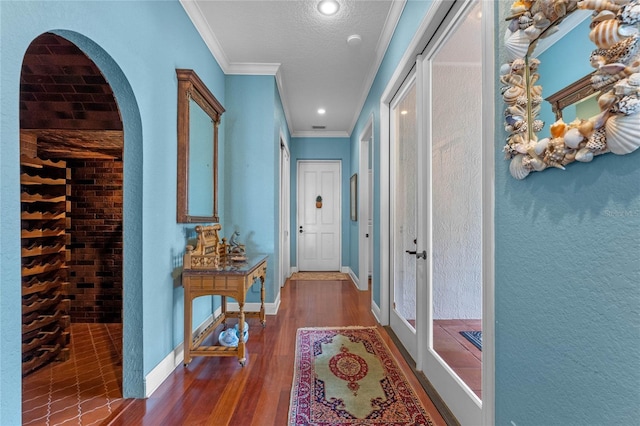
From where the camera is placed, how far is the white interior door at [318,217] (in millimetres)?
6078

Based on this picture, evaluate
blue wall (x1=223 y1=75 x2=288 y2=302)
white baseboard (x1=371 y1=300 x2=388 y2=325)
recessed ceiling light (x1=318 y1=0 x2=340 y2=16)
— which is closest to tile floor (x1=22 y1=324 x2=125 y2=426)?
blue wall (x1=223 y1=75 x2=288 y2=302)

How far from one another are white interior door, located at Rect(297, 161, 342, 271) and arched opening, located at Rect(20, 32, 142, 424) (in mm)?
3553

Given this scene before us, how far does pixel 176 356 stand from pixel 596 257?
2483mm

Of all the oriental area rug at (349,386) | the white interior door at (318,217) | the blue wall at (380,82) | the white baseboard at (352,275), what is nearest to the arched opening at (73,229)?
the oriental area rug at (349,386)

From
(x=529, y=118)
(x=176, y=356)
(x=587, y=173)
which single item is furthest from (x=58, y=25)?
(x=176, y=356)

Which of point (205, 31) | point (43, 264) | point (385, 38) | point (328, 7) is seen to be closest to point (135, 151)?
point (43, 264)

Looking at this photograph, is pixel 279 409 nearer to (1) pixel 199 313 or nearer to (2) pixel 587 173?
(1) pixel 199 313

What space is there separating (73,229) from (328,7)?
307 centimetres

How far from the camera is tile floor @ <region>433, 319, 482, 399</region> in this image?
157 centimetres

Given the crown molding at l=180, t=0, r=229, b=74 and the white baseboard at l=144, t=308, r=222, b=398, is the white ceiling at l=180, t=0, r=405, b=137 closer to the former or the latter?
the crown molding at l=180, t=0, r=229, b=74

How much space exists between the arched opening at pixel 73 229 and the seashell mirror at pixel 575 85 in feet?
5.96

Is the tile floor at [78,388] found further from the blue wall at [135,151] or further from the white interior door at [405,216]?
the white interior door at [405,216]

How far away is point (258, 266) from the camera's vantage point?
269 centimetres

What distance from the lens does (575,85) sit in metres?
0.81
